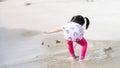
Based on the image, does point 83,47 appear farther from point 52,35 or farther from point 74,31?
point 52,35

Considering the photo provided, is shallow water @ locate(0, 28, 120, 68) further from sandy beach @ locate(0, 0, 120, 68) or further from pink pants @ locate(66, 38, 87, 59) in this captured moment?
pink pants @ locate(66, 38, 87, 59)

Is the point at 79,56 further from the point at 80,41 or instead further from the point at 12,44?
the point at 12,44

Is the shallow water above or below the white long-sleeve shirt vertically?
below

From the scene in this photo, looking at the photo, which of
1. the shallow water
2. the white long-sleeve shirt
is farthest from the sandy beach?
the white long-sleeve shirt

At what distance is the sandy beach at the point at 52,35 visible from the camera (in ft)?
23.6

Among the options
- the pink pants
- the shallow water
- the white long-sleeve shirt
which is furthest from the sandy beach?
the white long-sleeve shirt

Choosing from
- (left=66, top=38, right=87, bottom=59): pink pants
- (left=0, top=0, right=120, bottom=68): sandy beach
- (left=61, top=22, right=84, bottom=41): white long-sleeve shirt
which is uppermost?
(left=61, top=22, right=84, bottom=41): white long-sleeve shirt

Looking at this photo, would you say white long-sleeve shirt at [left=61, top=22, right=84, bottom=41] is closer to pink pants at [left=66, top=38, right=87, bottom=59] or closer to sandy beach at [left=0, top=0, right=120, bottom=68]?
pink pants at [left=66, top=38, right=87, bottom=59]

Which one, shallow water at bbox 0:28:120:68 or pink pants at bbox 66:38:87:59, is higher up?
pink pants at bbox 66:38:87:59

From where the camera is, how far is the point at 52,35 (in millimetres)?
9469

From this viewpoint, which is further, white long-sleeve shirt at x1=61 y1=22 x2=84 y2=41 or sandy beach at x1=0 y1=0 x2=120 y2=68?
sandy beach at x1=0 y1=0 x2=120 y2=68

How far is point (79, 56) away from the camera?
7242 mm

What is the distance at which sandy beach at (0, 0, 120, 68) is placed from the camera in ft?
23.6

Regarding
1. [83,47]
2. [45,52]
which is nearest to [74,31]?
[83,47]
